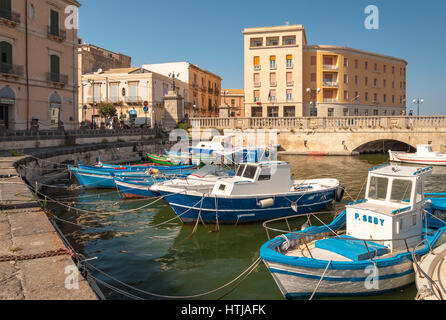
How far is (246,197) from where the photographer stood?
12680 millimetres

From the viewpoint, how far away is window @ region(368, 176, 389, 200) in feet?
30.9

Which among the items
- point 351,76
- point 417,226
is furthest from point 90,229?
point 351,76

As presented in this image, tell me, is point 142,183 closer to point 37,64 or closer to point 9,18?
point 37,64

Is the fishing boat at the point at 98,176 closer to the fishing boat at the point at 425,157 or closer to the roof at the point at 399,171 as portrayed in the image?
the roof at the point at 399,171

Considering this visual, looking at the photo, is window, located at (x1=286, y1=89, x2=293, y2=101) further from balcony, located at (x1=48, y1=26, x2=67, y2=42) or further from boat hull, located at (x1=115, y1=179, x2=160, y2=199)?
boat hull, located at (x1=115, y1=179, x2=160, y2=199)

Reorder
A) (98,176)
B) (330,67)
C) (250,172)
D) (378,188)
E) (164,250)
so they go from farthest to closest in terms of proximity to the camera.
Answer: (330,67)
(98,176)
(250,172)
(164,250)
(378,188)

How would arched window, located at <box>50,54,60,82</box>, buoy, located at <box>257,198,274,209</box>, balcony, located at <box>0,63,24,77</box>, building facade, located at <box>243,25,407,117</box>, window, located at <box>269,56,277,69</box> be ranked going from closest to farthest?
buoy, located at <box>257,198,274,209</box>
balcony, located at <box>0,63,24,77</box>
arched window, located at <box>50,54,60,82</box>
building facade, located at <box>243,25,407,117</box>
window, located at <box>269,56,277,69</box>

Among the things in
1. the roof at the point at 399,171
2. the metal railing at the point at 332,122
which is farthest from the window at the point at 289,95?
the roof at the point at 399,171

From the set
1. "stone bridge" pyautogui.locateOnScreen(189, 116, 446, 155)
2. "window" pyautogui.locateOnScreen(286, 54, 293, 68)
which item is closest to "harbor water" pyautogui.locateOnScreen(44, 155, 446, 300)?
"stone bridge" pyautogui.locateOnScreen(189, 116, 446, 155)

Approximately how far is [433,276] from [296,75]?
155 feet

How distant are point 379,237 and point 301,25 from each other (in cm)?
4733

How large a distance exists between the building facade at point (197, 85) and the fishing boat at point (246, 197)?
45288 mm

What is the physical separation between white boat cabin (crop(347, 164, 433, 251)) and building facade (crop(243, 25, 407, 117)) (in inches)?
1691

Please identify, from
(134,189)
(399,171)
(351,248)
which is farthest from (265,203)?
(134,189)
